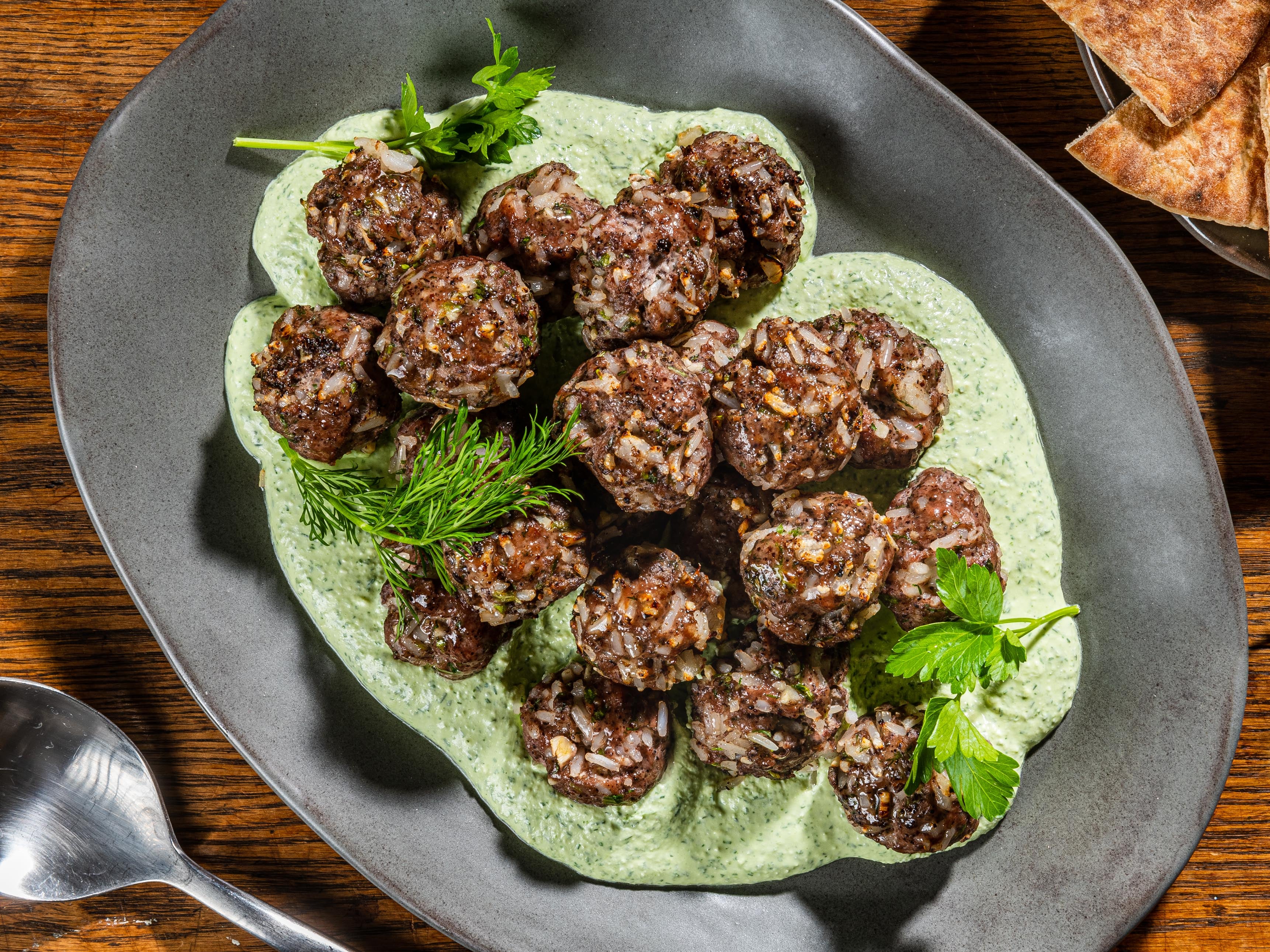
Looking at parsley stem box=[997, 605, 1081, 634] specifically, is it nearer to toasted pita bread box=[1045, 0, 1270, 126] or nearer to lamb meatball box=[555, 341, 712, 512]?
lamb meatball box=[555, 341, 712, 512]

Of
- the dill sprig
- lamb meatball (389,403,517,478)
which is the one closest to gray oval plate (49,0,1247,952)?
the dill sprig

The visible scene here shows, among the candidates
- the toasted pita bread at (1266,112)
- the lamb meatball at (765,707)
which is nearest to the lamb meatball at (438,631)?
the lamb meatball at (765,707)

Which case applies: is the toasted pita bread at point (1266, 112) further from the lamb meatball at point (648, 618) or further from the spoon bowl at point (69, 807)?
the spoon bowl at point (69, 807)

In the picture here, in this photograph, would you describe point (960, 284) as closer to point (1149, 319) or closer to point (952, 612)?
point (1149, 319)

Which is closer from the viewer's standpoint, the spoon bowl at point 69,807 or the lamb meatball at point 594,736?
the lamb meatball at point 594,736

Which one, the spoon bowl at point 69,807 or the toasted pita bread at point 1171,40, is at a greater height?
the toasted pita bread at point 1171,40

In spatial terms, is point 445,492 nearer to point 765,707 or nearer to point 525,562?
point 525,562
